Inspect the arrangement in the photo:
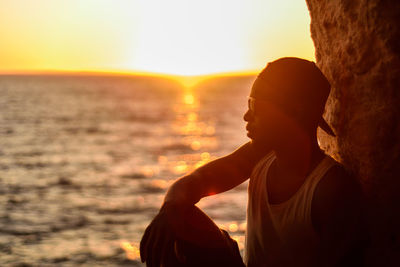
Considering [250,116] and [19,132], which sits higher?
[250,116]

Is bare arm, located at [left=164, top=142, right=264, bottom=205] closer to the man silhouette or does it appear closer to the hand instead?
the man silhouette

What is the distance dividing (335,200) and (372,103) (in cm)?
70

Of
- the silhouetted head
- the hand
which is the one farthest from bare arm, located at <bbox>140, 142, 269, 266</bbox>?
the silhouetted head

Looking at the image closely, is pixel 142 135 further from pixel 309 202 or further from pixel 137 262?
pixel 309 202

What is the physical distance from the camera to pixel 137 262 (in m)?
7.46

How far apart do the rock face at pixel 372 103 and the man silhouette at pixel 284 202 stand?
0.80 ft

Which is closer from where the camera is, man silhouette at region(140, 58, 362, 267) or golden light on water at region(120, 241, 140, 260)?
man silhouette at region(140, 58, 362, 267)

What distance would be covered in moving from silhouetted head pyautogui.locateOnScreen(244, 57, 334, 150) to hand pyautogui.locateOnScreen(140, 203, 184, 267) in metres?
0.62

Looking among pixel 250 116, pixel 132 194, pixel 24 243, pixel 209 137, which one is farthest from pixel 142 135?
pixel 250 116

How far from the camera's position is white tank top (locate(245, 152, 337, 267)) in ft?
7.83

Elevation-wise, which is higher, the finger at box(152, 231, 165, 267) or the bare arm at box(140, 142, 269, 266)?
the bare arm at box(140, 142, 269, 266)

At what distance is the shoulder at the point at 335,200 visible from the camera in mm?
2232

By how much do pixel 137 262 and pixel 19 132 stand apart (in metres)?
24.5

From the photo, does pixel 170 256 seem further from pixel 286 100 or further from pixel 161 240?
pixel 286 100
